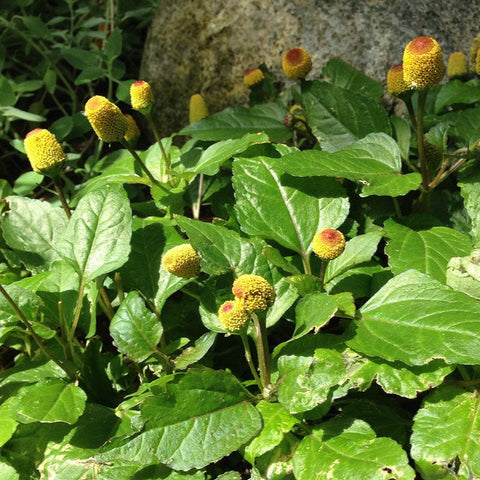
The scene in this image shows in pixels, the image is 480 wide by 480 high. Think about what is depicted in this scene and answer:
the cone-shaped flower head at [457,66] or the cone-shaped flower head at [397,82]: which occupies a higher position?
the cone-shaped flower head at [397,82]

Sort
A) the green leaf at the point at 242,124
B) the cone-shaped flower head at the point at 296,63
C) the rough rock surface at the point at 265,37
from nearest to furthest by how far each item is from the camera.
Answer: the cone-shaped flower head at the point at 296,63
the green leaf at the point at 242,124
the rough rock surface at the point at 265,37

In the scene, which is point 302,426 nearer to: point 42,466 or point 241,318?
point 241,318

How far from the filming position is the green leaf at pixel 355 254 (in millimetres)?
1348

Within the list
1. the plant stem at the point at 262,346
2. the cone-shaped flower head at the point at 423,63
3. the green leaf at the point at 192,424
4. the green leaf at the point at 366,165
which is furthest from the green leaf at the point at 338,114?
the green leaf at the point at 192,424

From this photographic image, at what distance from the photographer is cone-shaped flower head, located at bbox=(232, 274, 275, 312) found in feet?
3.59

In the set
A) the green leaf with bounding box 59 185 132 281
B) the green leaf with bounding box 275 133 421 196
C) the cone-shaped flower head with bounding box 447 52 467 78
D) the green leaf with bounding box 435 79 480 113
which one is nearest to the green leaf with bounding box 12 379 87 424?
the green leaf with bounding box 59 185 132 281

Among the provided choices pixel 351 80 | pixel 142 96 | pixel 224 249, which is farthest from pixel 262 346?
pixel 351 80

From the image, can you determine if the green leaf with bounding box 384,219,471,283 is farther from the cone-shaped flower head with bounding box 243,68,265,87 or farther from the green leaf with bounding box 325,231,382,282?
the cone-shaped flower head with bounding box 243,68,265,87

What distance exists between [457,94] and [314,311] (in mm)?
926

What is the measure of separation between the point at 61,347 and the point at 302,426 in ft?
2.12

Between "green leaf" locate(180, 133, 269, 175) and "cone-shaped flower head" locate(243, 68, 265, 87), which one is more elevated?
"cone-shaped flower head" locate(243, 68, 265, 87)

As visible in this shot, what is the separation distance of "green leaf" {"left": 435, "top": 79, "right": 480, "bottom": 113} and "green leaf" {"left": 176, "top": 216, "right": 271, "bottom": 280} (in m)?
0.79

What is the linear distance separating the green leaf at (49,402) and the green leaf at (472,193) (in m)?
0.96

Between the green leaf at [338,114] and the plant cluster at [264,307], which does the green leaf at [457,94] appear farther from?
the green leaf at [338,114]
